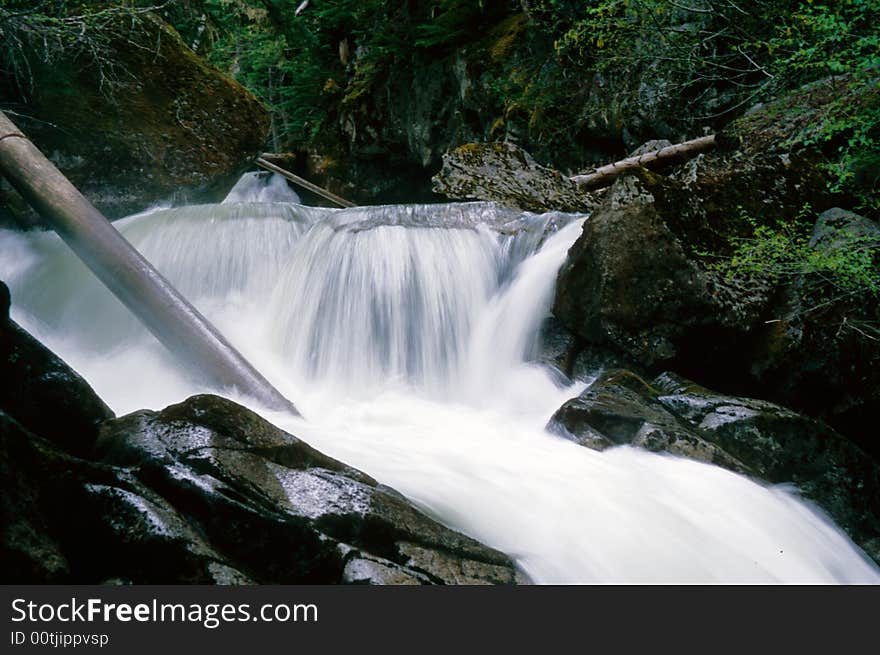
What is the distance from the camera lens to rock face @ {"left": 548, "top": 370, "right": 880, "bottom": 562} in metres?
4.02

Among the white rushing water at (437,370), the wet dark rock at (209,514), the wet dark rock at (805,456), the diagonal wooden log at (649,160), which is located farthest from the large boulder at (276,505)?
the diagonal wooden log at (649,160)

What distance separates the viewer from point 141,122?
7797mm

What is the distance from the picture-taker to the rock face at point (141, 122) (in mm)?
7258

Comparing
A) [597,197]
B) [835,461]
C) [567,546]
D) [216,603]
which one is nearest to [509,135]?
[597,197]

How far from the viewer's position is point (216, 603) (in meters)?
1.92

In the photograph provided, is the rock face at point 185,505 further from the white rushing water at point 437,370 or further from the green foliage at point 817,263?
the green foliage at point 817,263

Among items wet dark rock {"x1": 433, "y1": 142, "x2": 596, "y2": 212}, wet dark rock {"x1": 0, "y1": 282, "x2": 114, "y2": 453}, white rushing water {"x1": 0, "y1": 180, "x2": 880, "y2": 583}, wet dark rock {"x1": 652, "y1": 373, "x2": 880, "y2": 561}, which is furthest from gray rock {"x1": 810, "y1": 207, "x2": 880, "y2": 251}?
wet dark rock {"x1": 0, "y1": 282, "x2": 114, "y2": 453}

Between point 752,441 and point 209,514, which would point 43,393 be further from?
point 752,441

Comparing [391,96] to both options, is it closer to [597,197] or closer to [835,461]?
[597,197]

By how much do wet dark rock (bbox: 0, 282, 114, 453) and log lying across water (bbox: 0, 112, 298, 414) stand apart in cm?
174

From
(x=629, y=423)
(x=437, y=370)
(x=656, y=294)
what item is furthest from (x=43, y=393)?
(x=656, y=294)

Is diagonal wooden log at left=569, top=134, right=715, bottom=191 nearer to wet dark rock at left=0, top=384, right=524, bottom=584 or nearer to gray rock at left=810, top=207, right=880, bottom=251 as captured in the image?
gray rock at left=810, top=207, right=880, bottom=251

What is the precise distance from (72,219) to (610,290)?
471cm

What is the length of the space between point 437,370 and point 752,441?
317 cm
